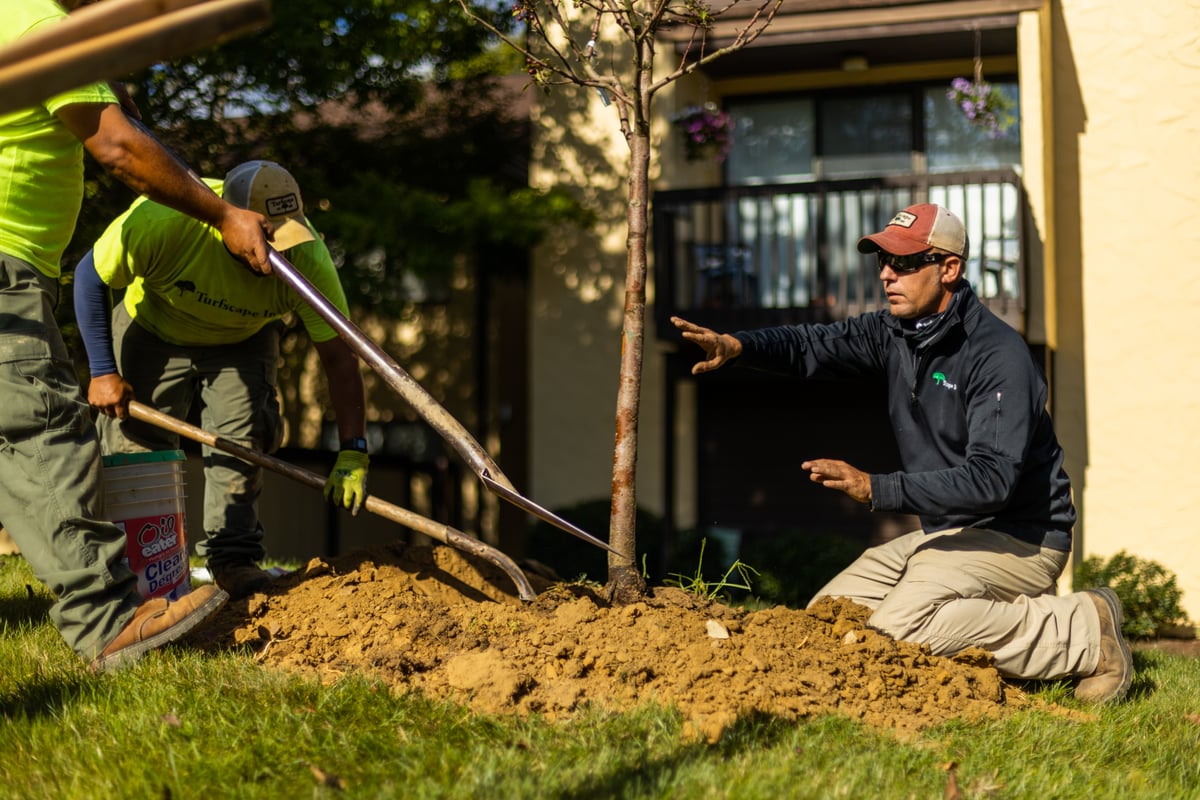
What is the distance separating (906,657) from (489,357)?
11902 mm

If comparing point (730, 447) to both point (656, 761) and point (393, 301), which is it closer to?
point (393, 301)

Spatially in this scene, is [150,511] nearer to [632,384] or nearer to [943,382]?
[632,384]

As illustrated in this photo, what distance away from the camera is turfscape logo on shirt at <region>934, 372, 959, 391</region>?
14.4ft

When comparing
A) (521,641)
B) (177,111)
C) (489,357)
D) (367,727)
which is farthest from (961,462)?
(489,357)

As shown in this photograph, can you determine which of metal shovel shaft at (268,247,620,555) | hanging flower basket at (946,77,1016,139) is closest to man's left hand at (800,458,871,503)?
metal shovel shaft at (268,247,620,555)

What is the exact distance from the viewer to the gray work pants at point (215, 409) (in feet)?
16.7

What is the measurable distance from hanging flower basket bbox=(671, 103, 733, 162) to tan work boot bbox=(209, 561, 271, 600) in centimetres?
778

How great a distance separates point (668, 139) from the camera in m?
12.3

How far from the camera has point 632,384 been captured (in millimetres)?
4777

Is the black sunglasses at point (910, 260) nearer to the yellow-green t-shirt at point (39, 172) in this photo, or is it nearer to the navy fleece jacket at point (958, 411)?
the navy fleece jacket at point (958, 411)

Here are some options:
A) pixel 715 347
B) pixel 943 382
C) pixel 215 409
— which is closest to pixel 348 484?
pixel 215 409

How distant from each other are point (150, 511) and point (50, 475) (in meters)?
0.83

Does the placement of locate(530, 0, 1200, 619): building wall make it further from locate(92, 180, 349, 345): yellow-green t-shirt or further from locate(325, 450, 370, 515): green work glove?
locate(325, 450, 370, 515): green work glove

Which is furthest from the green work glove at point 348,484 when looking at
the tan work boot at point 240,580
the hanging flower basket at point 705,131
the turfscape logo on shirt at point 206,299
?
the hanging flower basket at point 705,131
